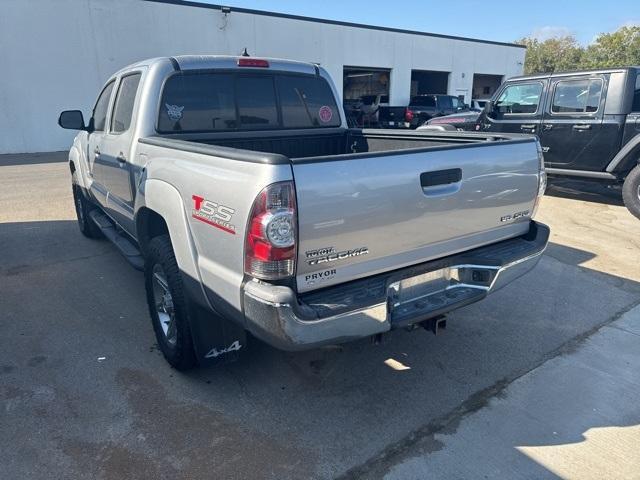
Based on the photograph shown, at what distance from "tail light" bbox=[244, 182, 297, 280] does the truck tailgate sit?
0.05 metres

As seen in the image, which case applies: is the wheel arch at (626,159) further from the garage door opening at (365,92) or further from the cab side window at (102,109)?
the garage door opening at (365,92)

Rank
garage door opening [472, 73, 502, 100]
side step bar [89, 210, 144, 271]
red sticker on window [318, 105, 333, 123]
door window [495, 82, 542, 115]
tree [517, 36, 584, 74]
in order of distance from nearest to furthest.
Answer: side step bar [89, 210, 144, 271]
red sticker on window [318, 105, 333, 123]
door window [495, 82, 542, 115]
garage door opening [472, 73, 502, 100]
tree [517, 36, 584, 74]

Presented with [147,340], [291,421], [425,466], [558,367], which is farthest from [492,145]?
[147,340]

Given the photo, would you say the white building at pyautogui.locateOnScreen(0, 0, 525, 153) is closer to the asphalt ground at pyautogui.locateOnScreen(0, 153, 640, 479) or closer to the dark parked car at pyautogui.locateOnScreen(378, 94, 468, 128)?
the dark parked car at pyautogui.locateOnScreen(378, 94, 468, 128)

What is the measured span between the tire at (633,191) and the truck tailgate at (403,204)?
207 inches

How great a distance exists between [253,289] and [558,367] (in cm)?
236

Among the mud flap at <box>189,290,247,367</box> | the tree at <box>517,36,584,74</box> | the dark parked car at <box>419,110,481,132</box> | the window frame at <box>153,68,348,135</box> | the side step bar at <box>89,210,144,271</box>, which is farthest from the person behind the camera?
the tree at <box>517,36,584,74</box>

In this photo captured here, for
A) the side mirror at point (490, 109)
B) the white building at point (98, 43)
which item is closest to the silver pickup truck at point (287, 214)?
the side mirror at point (490, 109)

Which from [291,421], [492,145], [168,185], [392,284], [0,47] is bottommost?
[291,421]

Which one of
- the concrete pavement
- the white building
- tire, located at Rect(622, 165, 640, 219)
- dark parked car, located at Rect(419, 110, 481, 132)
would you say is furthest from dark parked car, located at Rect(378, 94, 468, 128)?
the concrete pavement

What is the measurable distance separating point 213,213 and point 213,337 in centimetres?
90

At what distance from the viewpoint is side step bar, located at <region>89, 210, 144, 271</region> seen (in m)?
3.90

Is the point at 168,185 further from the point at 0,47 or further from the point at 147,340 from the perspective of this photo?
the point at 0,47

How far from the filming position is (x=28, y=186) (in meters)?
10.3
